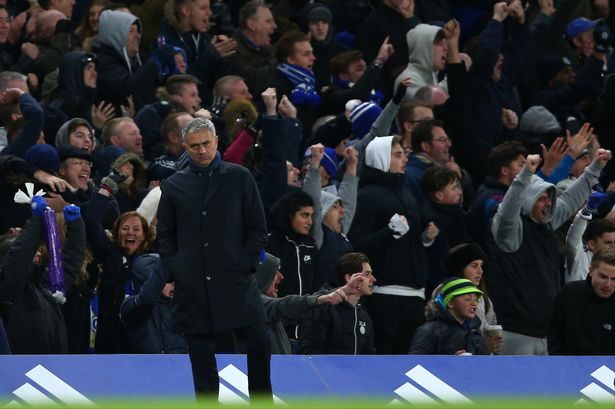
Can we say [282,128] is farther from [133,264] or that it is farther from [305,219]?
[133,264]

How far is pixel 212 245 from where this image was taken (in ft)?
34.0

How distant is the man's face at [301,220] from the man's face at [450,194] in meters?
1.45

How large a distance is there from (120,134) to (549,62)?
5830 millimetres

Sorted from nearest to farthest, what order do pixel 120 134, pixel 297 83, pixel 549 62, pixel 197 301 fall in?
pixel 197 301
pixel 120 134
pixel 297 83
pixel 549 62

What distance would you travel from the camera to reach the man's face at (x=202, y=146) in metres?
10.4

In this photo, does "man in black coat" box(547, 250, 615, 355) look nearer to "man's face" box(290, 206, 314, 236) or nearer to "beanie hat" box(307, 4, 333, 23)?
"man's face" box(290, 206, 314, 236)

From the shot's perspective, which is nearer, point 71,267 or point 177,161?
point 71,267

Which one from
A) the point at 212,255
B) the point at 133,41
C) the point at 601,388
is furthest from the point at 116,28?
the point at 601,388

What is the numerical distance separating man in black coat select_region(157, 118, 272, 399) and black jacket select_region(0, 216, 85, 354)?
5.42 ft

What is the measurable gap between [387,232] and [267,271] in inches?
61.4

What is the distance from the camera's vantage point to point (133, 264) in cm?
1263

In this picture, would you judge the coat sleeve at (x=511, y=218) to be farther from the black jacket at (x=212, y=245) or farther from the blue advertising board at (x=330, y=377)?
the black jacket at (x=212, y=245)

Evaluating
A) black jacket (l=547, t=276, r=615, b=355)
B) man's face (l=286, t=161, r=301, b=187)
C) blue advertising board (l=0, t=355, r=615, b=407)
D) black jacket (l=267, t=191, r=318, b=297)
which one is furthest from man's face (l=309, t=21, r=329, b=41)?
blue advertising board (l=0, t=355, r=615, b=407)

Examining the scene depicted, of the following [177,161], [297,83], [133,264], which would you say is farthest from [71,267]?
[297,83]
